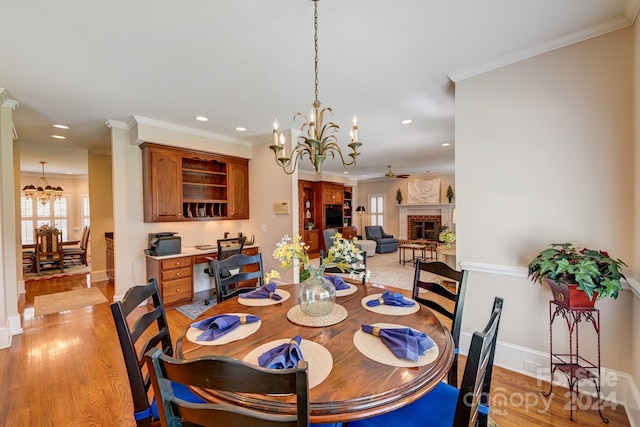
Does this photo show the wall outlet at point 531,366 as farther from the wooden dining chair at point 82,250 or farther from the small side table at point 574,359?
the wooden dining chair at point 82,250

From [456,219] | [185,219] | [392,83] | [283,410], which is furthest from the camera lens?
[185,219]

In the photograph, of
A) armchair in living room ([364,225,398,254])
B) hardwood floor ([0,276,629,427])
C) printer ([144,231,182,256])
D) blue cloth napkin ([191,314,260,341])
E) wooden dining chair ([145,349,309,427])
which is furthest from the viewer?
armchair in living room ([364,225,398,254])

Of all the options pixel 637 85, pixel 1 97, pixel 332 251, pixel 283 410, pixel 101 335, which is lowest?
pixel 101 335

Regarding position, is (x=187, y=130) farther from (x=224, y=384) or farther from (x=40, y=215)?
A: (x=40, y=215)

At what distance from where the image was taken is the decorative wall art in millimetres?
9398

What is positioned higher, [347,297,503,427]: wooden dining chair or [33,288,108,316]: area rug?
[347,297,503,427]: wooden dining chair

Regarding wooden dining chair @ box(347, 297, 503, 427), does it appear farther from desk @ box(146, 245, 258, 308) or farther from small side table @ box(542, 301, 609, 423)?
desk @ box(146, 245, 258, 308)

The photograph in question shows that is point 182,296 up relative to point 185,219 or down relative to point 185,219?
down

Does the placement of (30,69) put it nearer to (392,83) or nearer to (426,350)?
(392,83)

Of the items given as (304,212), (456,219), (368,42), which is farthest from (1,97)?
(304,212)

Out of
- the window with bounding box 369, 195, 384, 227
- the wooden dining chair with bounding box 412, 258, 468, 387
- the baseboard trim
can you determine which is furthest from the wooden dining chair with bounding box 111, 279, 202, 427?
the window with bounding box 369, 195, 384, 227

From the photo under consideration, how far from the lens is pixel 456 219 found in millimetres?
2582

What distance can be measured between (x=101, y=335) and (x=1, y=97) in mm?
2739

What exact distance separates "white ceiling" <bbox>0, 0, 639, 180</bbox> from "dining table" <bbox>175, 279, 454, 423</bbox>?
189cm
